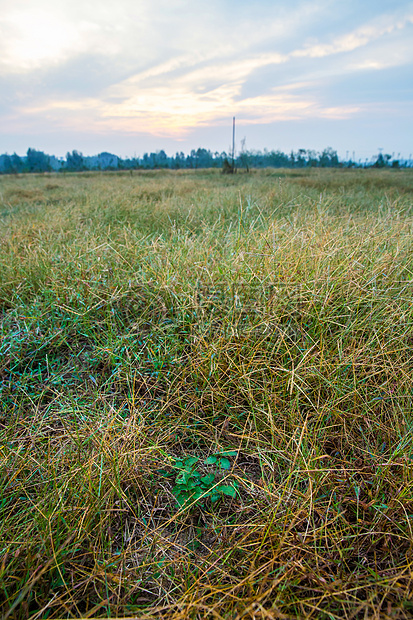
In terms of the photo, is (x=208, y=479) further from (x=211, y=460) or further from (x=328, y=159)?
(x=328, y=159)

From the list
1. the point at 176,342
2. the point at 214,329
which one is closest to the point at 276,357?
the point at 214,329

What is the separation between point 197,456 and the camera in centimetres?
128

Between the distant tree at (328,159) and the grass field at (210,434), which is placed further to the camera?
the distant tree at (328,159)

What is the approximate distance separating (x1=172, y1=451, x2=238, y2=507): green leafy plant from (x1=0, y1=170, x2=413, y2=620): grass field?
10mm

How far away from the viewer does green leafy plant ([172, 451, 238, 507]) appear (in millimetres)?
1095

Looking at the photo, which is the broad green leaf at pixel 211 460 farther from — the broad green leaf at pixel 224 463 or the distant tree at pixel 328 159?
the distant tree at pixel 328 159

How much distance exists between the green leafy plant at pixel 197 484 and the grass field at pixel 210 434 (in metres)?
0.01

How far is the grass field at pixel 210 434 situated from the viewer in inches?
33.1

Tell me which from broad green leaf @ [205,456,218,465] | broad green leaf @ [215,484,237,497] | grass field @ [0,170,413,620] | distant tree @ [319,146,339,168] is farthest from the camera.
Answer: distant tree @ [319,146,339,168]

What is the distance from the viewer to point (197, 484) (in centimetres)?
114

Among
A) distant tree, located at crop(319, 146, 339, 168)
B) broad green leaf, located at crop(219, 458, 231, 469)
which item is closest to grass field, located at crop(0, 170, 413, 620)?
broad green leaf, located at crop(219, 458, 231, 469)

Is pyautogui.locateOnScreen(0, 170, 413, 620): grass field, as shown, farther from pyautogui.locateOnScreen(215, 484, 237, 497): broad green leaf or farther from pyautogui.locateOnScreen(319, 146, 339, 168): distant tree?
pyautogui.locateOnScreen(319, 146, 339, 168): distant tree

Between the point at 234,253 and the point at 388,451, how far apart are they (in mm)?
1385

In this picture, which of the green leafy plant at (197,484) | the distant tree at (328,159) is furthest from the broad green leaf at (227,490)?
the distant tree at (328,159)
